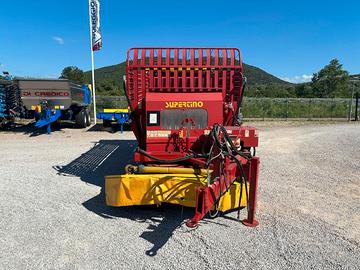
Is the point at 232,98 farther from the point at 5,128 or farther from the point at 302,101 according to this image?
the point at 302,101

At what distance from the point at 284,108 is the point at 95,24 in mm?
15495

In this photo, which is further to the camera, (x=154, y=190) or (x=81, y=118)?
(x=81, y=118)

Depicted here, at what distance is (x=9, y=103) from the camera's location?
1592 centimetres

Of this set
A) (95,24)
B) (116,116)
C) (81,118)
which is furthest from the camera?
(95,24)

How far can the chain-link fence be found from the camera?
25547 millimetres

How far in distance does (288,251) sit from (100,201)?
3132mm

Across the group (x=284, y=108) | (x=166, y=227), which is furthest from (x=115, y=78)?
(x=166, y=227)

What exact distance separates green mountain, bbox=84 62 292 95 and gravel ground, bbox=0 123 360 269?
138 ft

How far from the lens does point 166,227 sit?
4613mm

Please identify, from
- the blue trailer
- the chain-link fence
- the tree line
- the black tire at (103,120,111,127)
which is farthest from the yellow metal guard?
the tree line

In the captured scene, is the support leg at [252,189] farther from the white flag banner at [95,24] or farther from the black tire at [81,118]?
the white flag banner at [95,24]

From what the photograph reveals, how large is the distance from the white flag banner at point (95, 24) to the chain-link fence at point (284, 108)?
7.77 m

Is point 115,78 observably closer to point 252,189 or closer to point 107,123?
point 107,123

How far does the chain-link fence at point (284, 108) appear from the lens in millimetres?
25547
